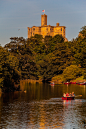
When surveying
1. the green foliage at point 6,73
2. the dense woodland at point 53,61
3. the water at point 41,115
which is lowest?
the water at point 41,115

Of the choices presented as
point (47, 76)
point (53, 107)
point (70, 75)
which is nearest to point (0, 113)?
point (53, 107)

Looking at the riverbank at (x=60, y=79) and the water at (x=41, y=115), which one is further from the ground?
the riverbank at (x=60, y=79)

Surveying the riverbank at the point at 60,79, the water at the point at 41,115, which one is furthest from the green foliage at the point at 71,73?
the water at the point at 41,115

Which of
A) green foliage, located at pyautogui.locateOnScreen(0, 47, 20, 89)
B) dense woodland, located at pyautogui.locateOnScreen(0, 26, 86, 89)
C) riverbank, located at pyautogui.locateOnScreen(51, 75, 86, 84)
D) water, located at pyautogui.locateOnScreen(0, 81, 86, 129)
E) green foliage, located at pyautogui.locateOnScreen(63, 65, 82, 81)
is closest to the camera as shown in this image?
water, located at pyautogui.locateOnScreen(0, 81, 86, 129)

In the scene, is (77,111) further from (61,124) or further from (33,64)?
(33,64)

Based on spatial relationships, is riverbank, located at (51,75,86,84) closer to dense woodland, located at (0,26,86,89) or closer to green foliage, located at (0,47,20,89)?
dense woodland, located at (0,26,86,89)

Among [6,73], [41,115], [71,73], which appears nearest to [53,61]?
[71,73]

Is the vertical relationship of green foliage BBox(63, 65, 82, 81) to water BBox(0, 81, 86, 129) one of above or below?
above

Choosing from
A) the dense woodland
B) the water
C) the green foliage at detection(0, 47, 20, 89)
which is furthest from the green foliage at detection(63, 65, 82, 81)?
the water

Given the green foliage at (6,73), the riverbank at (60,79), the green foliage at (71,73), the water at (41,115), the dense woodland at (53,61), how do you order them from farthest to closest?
the dense woodland at (53,61), the green foliage at (71,73), the riverbank at (60,79), the green foliage at (6,73), the water at (41,115)

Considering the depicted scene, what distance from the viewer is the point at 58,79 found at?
385 ft

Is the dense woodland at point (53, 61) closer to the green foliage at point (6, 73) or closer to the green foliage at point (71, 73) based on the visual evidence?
the green foliage at point (71, 73)

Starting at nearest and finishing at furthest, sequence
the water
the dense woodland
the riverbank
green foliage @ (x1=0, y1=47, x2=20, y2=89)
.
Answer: the water → green foliage @ (x1=0, y1=47, x2=20, y2=89) → the riverbank → the dense woodland

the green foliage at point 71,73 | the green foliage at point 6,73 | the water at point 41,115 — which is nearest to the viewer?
the water at point 41,115
